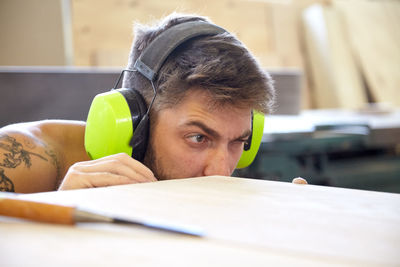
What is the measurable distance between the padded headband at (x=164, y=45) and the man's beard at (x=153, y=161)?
0.20 m

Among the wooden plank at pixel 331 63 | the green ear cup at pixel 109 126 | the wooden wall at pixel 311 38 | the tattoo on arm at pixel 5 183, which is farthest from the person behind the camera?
the wooden plank at pixel 331 63

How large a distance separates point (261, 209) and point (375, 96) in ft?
18.8

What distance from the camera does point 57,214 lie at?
16.8 inches

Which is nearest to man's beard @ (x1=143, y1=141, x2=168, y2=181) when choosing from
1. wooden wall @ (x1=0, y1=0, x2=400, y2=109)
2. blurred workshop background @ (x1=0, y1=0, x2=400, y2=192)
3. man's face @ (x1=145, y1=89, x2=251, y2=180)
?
man's face @ (x1=145, y1=89, x2=251, y2=180)

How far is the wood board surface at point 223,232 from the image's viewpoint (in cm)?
35

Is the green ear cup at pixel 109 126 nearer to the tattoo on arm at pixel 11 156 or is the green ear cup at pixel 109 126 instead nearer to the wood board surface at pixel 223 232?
the tattoo on arm at pixel 11 156

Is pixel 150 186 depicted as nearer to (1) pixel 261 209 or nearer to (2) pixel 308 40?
(1) pixel 261 209

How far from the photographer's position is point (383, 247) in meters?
0.39

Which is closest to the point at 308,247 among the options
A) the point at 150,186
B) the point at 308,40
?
the point at 150,186

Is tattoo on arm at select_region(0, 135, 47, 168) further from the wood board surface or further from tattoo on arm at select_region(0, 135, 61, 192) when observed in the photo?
the wood board surface

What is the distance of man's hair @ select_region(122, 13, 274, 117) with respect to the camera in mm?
1174

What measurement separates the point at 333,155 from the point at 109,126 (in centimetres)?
177

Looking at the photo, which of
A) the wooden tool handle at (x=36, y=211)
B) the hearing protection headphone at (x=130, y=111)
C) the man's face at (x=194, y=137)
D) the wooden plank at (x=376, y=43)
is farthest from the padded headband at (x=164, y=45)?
the wooden plank at (x=376, y=43)

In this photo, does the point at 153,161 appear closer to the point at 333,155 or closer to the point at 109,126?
the point at 109,126
